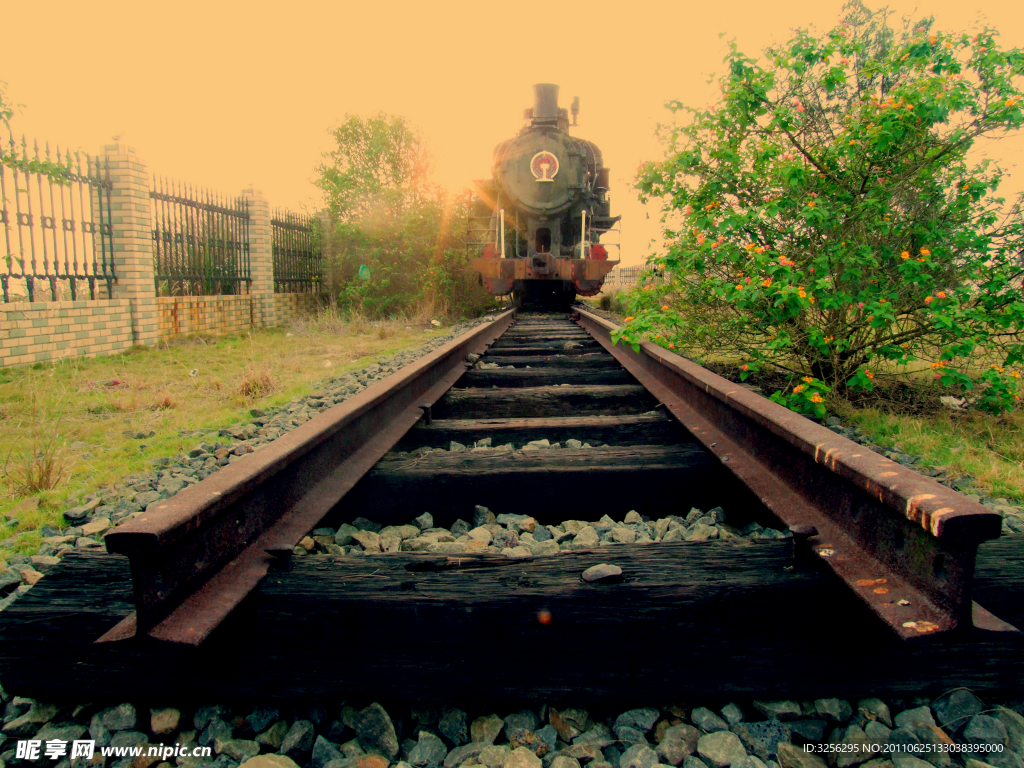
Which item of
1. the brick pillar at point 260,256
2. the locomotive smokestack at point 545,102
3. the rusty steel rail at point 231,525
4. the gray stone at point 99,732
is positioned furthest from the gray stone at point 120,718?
the locomotive smokestack at point 545,102

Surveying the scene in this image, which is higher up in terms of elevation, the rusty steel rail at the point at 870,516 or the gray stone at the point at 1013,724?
the rusty steel rail at the point at 870,516

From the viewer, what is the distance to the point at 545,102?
11.9 metres

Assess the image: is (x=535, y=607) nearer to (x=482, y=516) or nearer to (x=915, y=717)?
(x=915, y=717)

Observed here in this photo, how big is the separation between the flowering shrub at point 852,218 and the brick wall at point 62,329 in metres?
6.37

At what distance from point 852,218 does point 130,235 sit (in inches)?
338

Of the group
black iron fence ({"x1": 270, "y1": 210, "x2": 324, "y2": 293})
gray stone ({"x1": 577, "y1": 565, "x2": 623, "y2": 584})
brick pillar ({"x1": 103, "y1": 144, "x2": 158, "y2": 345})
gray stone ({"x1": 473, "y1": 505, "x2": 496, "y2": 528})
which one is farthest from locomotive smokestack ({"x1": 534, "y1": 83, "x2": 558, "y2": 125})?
gray stone ({"x1": 577, "y1": 565, "x2": 623, "y2": 584})

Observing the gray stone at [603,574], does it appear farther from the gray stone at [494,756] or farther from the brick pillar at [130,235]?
the brick pillar at [130,235]

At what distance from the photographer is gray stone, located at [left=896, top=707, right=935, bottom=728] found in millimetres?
1208

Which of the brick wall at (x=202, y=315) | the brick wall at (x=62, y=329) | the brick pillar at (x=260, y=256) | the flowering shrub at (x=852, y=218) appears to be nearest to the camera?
the flowering shrub at (x=852, y=218)

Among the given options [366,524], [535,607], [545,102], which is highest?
[545,102]

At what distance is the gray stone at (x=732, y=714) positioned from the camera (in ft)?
4.10

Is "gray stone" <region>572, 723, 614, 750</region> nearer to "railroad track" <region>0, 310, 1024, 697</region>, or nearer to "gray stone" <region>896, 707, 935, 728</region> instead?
"railroad track" <region>0, 310, 1024, 697</region>

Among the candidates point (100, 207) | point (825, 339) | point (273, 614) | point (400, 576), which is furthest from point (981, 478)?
point (100, 207)

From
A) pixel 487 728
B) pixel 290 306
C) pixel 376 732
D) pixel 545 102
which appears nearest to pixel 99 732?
pixel 376 732
